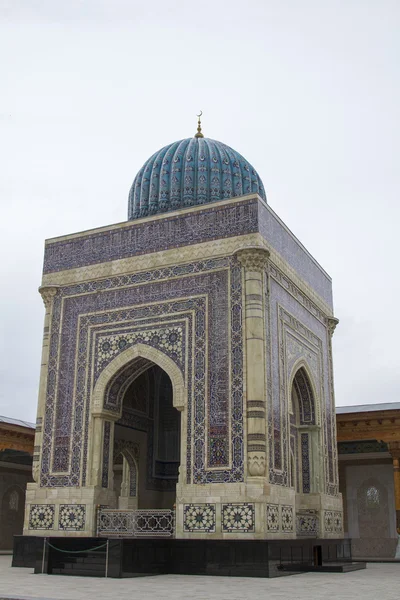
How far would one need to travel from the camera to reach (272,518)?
9391mm

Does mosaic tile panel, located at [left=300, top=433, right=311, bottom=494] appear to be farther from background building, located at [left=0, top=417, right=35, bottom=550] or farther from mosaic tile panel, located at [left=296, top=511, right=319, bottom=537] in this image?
background building, located at [left=0, top=417, right=35, bottom=550]

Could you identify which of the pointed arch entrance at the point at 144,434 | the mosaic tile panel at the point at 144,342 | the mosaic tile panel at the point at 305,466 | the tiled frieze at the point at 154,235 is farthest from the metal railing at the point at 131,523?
the tiled frieze at the point at 154,235

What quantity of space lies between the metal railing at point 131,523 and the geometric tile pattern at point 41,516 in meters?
→ 0.79

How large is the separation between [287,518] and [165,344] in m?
3.02

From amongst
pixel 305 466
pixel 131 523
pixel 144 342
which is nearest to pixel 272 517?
pixel 131 523

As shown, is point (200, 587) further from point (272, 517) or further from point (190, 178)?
point (190, 178)

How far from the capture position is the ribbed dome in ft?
41.5

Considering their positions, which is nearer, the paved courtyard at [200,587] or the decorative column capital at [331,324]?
the paved courtyard at [200,587]

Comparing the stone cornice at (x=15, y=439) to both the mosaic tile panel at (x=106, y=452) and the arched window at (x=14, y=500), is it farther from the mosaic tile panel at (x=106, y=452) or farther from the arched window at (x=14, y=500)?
the mosaic tile panel at (x=106, y=452)

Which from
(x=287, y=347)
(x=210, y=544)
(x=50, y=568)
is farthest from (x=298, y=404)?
(x=50, y=568)

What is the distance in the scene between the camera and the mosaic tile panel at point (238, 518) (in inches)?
359

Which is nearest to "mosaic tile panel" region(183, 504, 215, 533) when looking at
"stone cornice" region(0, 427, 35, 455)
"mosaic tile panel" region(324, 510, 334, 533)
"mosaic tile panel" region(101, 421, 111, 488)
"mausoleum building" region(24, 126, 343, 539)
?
"mausoleum building" region(24, 126, 343, 539)

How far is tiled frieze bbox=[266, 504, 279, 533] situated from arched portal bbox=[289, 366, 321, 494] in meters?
2.18

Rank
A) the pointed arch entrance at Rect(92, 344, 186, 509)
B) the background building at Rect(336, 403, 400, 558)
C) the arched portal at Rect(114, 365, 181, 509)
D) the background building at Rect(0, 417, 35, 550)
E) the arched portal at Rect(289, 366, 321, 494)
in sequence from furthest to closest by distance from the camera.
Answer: the background building at Rect(0, 417, 35, 550), the background building at Rect(336, 403, 400, 558), the arched portal at Rect(114, 365, 181, 509), the arched portal at Rect(289, 366, 321, 494), the pointed arch entrance at Rect(92, 344, 186, 509)
